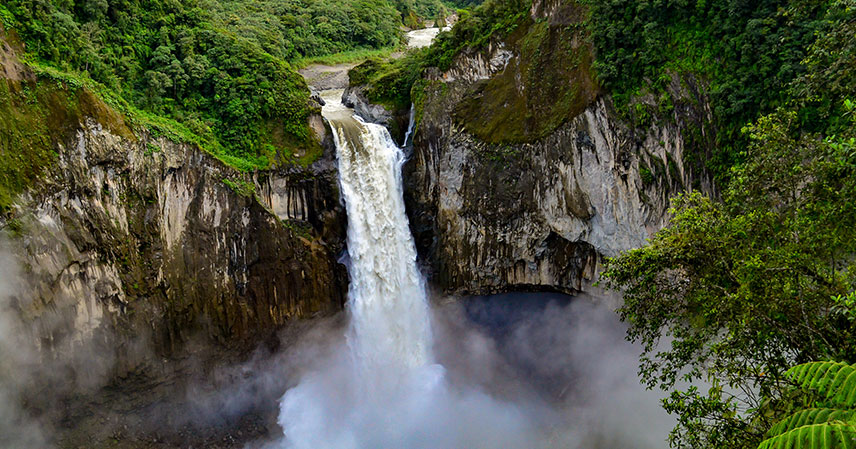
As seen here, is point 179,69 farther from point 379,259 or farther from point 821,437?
point 821,437

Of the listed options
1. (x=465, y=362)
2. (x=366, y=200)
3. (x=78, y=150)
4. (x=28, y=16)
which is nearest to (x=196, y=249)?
(x=78, y=150)

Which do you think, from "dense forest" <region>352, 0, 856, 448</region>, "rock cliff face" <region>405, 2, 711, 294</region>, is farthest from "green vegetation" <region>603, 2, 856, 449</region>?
"rock cliff face" <region>405, 2, 711, 294</region>

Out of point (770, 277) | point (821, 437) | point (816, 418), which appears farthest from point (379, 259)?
point (821, 437)

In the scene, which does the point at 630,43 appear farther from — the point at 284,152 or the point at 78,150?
the point at 78,150

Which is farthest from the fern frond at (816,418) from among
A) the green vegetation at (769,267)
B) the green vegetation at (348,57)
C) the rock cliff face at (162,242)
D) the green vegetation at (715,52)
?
the green vegetation at (348,57)

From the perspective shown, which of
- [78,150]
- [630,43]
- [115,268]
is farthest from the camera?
[630,43]

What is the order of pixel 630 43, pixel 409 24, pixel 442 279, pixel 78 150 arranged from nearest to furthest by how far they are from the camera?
pixel 78 150, pixel 630 43, pixel 442 279, pixel 409 24
